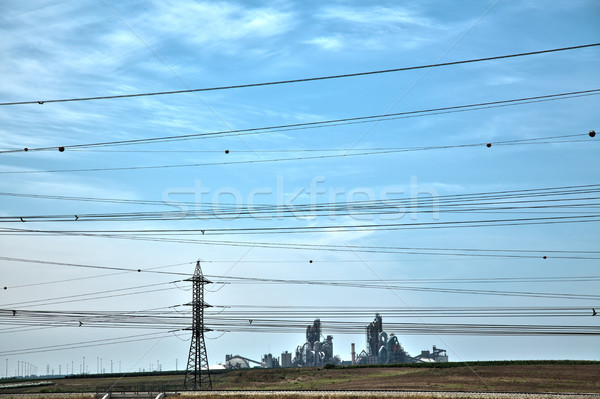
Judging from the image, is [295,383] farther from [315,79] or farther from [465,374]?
[315,79]

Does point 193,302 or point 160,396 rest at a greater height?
point 193,302

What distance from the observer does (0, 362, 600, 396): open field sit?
7712 centimetres

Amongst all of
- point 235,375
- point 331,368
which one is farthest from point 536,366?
point 235,375

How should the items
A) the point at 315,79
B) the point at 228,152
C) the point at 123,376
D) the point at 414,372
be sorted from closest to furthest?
1. the point at 315,79
2. the point at 228,152
3. the point at 414,372
4. the point at 123,376

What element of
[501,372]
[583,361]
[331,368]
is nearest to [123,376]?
[331,368]

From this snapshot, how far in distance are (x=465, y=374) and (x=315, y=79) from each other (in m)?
70.0

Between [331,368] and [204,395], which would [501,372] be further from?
[204,395]

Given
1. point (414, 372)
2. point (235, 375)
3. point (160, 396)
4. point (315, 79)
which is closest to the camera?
point (315, 79)

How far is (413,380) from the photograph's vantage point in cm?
8719

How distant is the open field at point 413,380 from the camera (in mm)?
77125

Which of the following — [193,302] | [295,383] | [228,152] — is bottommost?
[295,383]

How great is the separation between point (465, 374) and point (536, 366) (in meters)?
12.8

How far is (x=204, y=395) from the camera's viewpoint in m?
64.1

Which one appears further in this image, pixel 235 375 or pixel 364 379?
pixel 235 375
